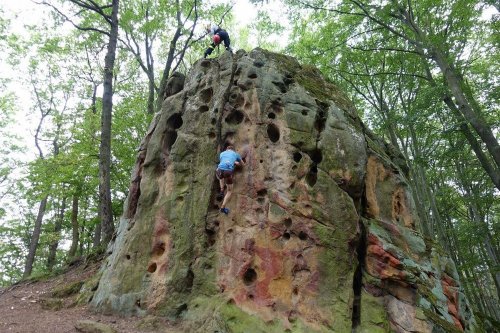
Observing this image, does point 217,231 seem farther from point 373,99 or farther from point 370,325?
point 373,99

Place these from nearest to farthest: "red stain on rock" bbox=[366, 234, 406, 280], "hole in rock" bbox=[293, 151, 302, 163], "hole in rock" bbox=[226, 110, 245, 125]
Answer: "red stain on rock" bbox=[366, 234, 406, 280], "hole in rock" bbox=[293, 151, 302, 163], "hole in rock" bbox=[226, 110, 245, 125]

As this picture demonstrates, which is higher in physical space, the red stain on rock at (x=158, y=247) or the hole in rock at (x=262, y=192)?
the hole in rock at (x=262, y=192)

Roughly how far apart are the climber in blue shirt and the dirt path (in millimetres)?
2928

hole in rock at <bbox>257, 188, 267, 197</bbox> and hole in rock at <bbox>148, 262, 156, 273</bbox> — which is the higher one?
hole in rock at <bbox>257, 188, 267, 197</bbox>

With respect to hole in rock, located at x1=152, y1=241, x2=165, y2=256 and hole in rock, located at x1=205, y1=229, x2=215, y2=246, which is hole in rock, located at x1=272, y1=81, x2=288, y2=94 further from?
hole in rock, located at x1=152, y1=241, x2=165, y2=256

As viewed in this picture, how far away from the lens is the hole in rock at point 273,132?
848 cm

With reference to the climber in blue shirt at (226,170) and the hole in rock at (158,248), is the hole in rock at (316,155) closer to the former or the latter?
the climber in blue shirt at (226,170)

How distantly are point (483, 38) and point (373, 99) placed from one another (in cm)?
577

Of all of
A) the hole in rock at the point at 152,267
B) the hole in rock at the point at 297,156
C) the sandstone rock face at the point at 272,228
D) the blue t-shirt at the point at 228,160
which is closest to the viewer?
the sandstone rock face at the point at 272,228

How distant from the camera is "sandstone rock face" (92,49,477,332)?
662cm

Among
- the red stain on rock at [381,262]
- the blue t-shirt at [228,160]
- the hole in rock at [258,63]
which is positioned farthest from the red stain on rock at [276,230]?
the hole in rock at [258,63]

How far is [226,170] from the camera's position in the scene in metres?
7.52

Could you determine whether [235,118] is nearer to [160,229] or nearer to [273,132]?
[273,132]

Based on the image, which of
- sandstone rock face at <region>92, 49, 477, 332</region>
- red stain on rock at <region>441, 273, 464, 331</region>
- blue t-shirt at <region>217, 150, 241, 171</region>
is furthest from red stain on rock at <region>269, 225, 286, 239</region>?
red stain on rock at <region>441, 273, 464, 331</region>
